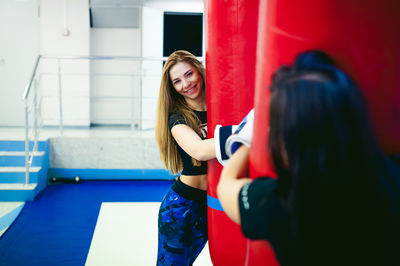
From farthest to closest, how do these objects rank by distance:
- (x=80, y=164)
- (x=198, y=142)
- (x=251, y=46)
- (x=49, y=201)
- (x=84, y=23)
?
1. (x=84, y=23)
2. (x=80, y=164)
3. (x=49, y=201)
4. (x=198, y=142)
5. (x=251, y=46)

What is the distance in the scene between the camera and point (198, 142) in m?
1.18

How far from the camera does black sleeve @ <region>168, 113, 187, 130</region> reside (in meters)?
1.33

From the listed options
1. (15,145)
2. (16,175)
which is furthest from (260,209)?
(15,145)

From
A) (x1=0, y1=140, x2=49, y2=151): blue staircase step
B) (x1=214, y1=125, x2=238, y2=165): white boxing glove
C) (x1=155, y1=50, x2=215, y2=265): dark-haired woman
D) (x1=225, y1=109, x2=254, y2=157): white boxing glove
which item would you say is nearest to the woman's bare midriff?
(x1=155, y1=50, x2=215, y2=265): dark-haired woman

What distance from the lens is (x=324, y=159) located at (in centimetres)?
57

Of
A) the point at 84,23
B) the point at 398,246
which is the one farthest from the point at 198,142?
the point at 84,23

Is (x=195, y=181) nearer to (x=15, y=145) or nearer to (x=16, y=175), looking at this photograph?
(x=16, y=175)

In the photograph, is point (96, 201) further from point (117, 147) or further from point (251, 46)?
point (251, 46)

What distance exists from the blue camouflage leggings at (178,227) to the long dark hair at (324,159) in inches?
33.6

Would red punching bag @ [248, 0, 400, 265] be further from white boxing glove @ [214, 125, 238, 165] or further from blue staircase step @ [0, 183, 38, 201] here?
blue staircase step @ [0, 183, 38, 201]

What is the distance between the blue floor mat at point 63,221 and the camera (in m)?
2.50

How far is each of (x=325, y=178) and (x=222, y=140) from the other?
41 centimetres

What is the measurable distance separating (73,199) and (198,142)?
2950 mm

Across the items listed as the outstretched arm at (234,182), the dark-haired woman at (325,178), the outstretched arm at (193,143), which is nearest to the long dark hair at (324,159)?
the dark-haired woman at (325,178)
